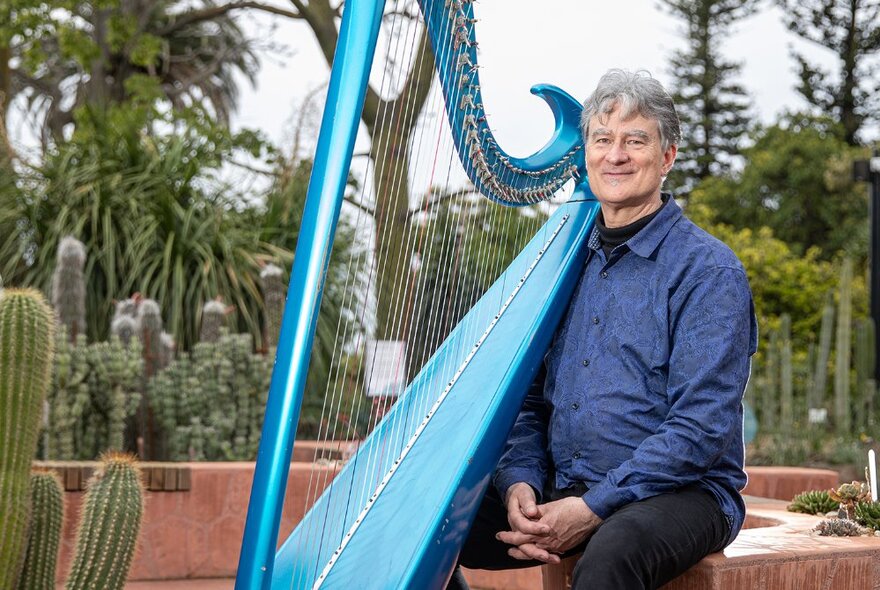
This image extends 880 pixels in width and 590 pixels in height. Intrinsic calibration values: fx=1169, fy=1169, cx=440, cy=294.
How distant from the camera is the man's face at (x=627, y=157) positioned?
2459 mm

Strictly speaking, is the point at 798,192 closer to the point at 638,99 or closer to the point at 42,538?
the point at 42,538

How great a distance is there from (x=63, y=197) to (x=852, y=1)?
20.0 m

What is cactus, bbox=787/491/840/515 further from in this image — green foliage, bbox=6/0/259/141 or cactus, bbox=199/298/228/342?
green foliage, bbox=6/0/259/141

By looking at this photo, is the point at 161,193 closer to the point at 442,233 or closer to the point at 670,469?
the point at 442,233

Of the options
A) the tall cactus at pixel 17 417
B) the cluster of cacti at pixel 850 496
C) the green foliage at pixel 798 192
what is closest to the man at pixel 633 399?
the cluster of cacti at pixel 850 496

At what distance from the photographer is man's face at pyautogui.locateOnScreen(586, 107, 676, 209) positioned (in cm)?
246

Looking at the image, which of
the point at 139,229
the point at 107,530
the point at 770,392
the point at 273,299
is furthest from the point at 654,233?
the point at 770,392

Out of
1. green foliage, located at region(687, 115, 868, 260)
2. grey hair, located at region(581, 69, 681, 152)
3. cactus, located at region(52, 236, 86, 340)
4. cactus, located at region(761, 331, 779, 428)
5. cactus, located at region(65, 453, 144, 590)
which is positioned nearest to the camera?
grey hair, located at region(581, 69, 681, 152)

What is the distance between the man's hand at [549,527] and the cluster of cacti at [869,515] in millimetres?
1000

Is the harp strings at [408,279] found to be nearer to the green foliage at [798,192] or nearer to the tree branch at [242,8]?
the tree branch at [242,8]

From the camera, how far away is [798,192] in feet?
79.9

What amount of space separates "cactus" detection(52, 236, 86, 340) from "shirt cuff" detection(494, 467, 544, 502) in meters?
4.04

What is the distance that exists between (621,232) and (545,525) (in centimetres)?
68

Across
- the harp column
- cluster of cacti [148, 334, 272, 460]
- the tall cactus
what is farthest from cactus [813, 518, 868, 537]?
cluster of cacti [148, 334, 272, 460]
